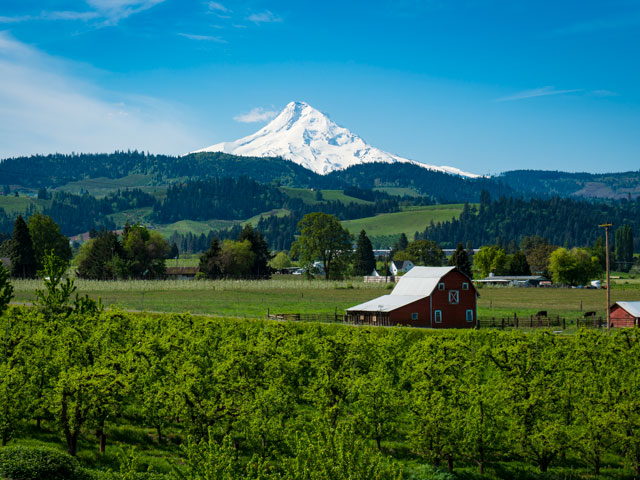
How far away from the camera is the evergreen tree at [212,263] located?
125125mm

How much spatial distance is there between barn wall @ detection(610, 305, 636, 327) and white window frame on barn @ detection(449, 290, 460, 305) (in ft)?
48.0

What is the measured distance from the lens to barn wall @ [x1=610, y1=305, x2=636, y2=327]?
185 ft

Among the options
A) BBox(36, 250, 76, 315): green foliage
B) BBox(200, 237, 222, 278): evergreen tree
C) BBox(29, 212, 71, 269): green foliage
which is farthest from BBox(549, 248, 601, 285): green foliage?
BBox(36, 250, 76, 315): green foliage

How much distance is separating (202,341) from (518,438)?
51.1 ft

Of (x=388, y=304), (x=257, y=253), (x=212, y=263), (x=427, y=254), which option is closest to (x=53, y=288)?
(x=388, y=304)

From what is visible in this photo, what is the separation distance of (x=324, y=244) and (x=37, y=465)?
10700cm

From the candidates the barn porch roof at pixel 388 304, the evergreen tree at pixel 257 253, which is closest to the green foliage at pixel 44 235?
the evergreen tree at pixel 257 253

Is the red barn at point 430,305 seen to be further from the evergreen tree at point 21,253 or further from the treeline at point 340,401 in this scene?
the evergreen tree at point 21,253

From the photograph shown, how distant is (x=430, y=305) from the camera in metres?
60.8

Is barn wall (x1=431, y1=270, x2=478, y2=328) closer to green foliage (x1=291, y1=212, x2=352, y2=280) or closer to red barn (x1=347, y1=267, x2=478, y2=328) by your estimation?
red barn (x1=347, y1=267, x2=478, y2=328)

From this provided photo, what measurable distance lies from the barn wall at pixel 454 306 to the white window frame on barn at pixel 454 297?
24 centimetres

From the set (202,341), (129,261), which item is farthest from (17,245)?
(202,341)

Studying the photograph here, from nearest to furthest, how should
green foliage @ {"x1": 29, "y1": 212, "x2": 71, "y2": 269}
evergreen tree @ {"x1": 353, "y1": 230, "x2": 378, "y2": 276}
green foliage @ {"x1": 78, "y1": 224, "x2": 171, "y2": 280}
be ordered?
green foliage @ {"x1": 78, "y1": 224, "x2": 171, "y2": 280} < green foliage @ {"x1": 29, "y1": 212, "x2": 71, "y2": 269} < evergreen tree @ {"x1": 353, "y1": 230, "x2": 378, "y2": 276}

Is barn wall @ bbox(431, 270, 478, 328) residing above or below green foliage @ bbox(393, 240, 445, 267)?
below
